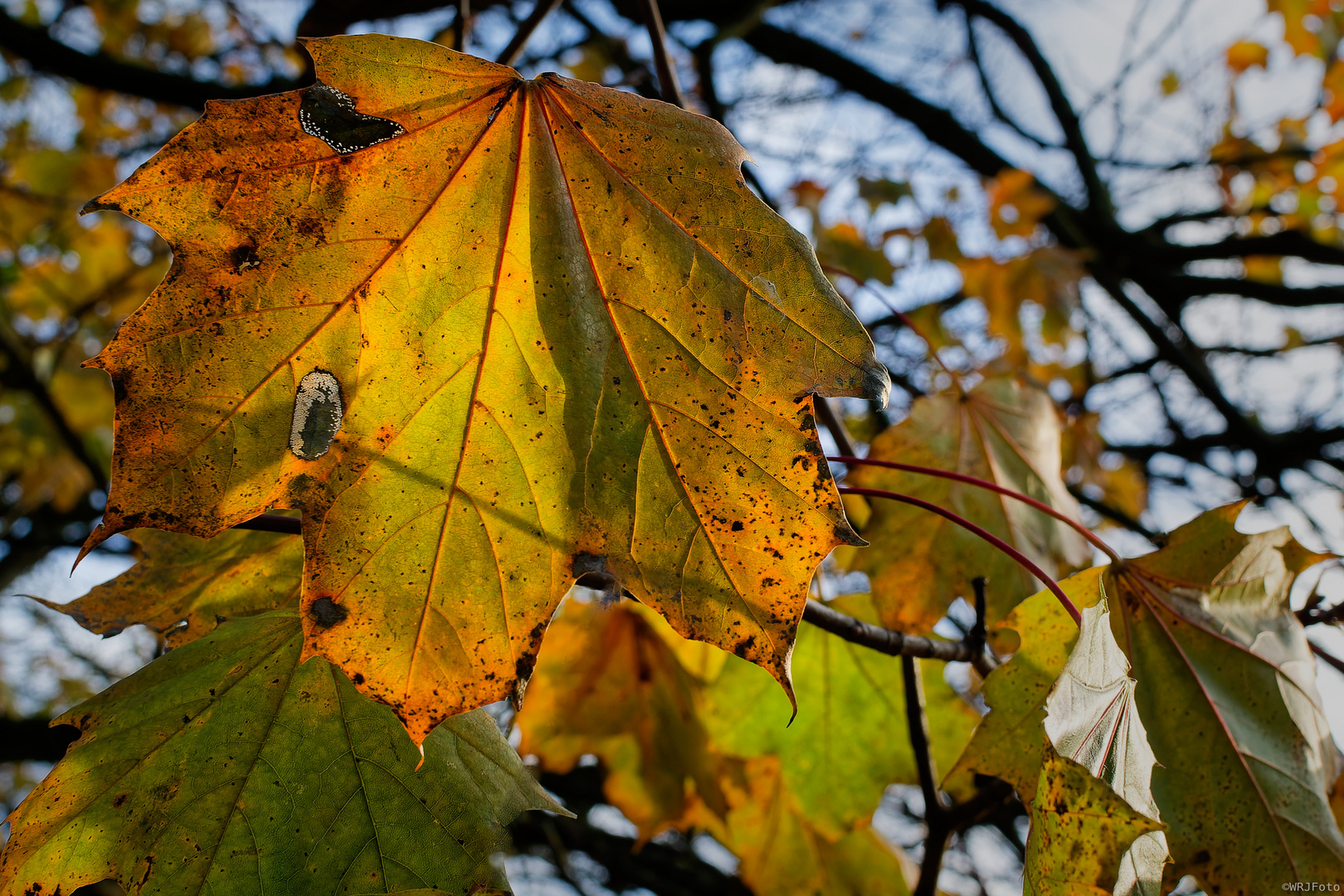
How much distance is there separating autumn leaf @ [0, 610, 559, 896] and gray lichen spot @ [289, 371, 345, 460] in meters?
0.23

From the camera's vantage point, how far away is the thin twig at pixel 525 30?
36.9 inches

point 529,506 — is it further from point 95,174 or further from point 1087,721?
point 95,174

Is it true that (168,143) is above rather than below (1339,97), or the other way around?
below

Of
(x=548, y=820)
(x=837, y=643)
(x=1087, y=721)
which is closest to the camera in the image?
(x=1087, y=721)

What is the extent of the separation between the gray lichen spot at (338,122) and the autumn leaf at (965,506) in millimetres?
838

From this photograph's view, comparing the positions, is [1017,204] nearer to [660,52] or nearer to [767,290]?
[660,52]

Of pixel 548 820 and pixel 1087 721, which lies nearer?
pixel 1087 721

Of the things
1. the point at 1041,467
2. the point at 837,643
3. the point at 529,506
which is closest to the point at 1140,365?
the point at 1041,467

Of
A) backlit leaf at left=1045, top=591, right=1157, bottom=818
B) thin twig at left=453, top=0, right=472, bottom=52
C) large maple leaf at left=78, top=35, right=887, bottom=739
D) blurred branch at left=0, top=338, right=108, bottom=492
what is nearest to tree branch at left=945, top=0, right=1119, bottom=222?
thin twig at left=453, top=0, right=472, bottom=52

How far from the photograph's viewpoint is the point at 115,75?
2133 millimetres

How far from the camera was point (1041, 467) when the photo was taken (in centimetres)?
135

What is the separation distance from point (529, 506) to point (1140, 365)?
14.3 feet

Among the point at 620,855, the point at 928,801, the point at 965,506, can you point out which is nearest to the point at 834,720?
the point at 928,801

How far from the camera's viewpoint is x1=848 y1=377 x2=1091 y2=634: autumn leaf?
110 cm
